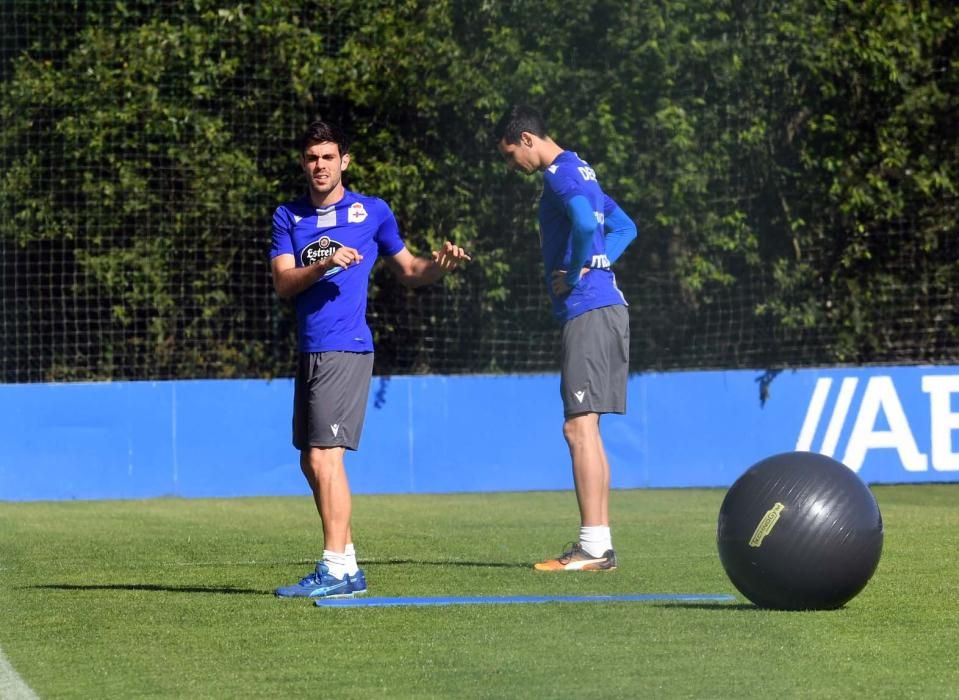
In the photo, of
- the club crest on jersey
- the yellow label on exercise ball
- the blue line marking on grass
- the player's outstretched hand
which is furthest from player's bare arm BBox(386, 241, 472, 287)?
the yellow label on exercise ball

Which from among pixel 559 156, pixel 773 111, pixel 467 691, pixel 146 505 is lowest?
pixel 146 505

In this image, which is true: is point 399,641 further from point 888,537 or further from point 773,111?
point 773,111

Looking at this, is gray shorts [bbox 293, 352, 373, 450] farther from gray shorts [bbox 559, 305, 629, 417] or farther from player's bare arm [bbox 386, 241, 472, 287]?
gray shorts [bbox 559, 305, 629, 417]

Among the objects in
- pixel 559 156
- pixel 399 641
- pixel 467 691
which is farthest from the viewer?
pixel 559 156

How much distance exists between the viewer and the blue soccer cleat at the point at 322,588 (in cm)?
684

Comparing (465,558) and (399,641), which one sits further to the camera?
(465,558)

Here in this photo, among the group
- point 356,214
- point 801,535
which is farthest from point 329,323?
A: point 801,535

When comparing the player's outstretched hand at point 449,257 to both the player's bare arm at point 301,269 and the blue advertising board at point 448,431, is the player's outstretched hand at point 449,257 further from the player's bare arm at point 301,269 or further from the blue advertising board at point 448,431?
the blue advertising board at point 448,431

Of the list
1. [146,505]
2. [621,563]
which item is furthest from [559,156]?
[146,505]

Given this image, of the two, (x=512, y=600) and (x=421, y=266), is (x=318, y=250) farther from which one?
(x=512, y=600)

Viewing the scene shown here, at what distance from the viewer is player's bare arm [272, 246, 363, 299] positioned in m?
6.78

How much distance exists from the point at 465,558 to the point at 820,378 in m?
7.55

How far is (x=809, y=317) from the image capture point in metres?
16.9

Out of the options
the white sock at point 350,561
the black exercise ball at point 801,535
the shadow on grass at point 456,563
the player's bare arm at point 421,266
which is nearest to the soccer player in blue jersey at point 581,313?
the shadow on grass at point 456,563
